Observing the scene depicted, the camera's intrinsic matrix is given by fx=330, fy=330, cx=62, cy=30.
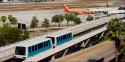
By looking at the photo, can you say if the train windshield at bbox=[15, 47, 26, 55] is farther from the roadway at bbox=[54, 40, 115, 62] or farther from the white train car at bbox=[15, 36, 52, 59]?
the roadway at bbox=[54, 40, 115, 62]

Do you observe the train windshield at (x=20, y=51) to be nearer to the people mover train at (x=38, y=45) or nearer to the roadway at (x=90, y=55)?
the people mover train at (x=38, y=45)

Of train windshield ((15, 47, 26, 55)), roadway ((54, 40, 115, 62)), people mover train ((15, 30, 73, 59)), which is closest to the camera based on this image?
train windshield ((15, 47, 26, 55))

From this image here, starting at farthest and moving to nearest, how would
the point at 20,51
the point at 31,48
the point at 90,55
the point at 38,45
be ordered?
1. the point at 90,55
2. the point at 38,45
3. the point at 31,48
4. the point at 20,51

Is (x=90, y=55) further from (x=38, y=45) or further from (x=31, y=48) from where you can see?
(x=31, y=48)

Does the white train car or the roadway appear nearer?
the white train car

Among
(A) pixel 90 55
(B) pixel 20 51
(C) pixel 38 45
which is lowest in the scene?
(A) pixel 90 55

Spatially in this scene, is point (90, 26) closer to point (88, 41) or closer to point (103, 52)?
point (88, 41)

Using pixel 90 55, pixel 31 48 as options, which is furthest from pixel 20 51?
pixel 90 55

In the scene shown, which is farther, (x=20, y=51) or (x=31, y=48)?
(x=31, y=48)

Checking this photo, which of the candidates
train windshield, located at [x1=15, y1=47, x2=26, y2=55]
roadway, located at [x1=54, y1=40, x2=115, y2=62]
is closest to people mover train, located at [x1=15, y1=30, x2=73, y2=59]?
train windshield, located at [x1=15, y1=47, x2=26, y2=55]

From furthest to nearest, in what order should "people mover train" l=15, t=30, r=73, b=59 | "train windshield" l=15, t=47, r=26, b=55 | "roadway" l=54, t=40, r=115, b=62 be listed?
→ 1. "roadway" l=54, t=40, r=115, b=62
2. "people mover train" l=15, t=30, r=73, b=59
3. "train windshield" l=15, t=47, r=26, b=55

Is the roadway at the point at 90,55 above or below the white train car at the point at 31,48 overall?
below

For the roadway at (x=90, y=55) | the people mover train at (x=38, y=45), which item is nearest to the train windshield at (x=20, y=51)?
the people mover train at (x=38, y=45)

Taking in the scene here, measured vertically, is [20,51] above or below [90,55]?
above
